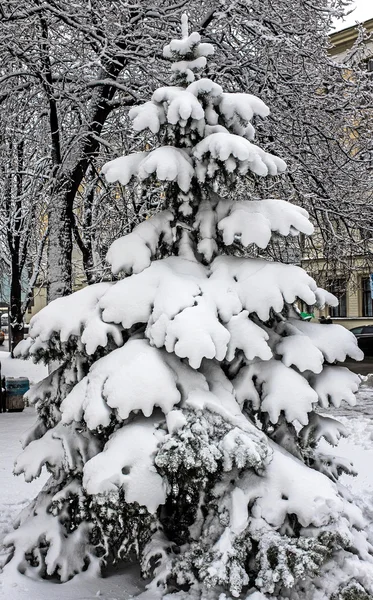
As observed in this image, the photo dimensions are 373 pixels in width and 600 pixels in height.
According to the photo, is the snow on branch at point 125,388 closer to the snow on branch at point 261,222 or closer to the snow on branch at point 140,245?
the snow on branch at point 140,245

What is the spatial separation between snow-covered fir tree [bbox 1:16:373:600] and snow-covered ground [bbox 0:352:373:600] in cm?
14

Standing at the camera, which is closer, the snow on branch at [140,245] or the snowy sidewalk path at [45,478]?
the snowy sidewalk path at [45,478]

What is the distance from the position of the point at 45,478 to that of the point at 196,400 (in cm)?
395

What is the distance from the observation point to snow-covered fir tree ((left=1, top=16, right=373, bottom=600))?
Answer: 3232 millimetres

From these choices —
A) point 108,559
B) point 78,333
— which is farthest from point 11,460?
point 78,333

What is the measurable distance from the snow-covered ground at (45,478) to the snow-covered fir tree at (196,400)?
0.47 ft

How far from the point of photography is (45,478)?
264 inches

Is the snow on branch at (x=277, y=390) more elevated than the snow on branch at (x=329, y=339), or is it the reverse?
the snow on branch at (x=329, y=339)

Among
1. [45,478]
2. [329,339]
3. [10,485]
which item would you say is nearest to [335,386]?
[329,339]

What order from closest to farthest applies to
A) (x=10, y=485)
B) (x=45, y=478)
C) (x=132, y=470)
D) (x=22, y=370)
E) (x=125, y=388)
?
1. (x=132, y=470)
2. (x=125, y=388)
3. (x=10, y=485)
4. (x=45, y=478)
5. (x=22, y=370)

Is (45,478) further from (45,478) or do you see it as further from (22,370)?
(22,370)

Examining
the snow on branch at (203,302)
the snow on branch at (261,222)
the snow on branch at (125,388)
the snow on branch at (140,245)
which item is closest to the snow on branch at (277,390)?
the snow on branch at (203,302)

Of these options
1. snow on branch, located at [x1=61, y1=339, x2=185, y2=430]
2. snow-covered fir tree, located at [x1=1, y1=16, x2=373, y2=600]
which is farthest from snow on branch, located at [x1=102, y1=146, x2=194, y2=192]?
snow on branch, located at [x1=61, y1=339, x2=185, y2=430]

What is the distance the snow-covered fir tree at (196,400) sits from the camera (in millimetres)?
3232
